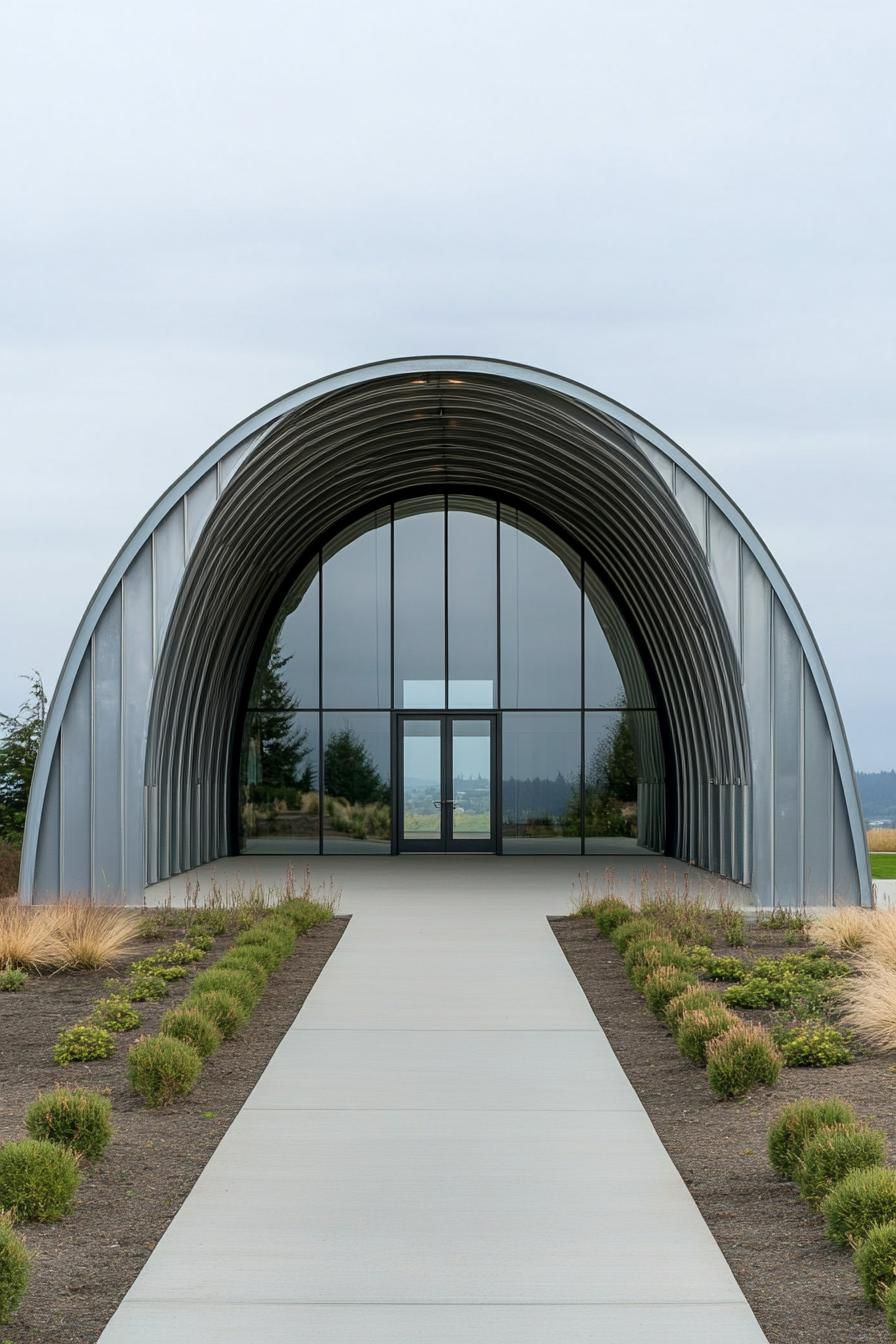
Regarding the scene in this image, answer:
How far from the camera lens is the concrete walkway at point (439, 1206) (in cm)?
507

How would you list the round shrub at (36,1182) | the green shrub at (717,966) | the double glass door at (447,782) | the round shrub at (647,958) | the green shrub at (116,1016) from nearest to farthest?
the round shrub at (36,1182) < the green shrub at (116,1016) < the round shrub at (647,958) < the green shrub at (717,966) < the double glass door at (447,782)

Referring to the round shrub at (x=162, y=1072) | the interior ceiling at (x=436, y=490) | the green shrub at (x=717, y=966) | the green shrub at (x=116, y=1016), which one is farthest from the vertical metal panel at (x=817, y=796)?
the round shrub at (x=162, y=1072)

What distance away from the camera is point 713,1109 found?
26.7 feet

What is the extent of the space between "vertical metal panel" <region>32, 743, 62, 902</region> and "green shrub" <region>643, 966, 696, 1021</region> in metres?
9.41

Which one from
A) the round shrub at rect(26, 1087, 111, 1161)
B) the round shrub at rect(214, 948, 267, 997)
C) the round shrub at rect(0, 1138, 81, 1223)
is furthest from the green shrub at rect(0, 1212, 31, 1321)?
the round shrub at rect(214, 948, 267, 997)

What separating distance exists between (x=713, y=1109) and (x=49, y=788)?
11995 millimetres

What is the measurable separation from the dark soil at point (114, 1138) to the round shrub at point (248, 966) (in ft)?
0.49

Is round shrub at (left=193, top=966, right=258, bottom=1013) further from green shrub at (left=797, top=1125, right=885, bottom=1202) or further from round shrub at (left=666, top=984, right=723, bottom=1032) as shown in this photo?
green shrub at (left=797, top=1125, right=885, bottom=1202)

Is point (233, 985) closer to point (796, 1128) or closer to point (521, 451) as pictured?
point (796, 1128)

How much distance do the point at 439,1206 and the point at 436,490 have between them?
21.5 meters

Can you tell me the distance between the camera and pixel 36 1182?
6090mm

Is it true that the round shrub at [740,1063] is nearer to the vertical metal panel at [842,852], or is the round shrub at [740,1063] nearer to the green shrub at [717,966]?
the green shrub at [717,966]

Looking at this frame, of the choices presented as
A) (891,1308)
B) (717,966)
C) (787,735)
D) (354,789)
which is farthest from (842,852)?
(891,1308)

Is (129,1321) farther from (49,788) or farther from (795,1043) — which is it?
(49,788)
